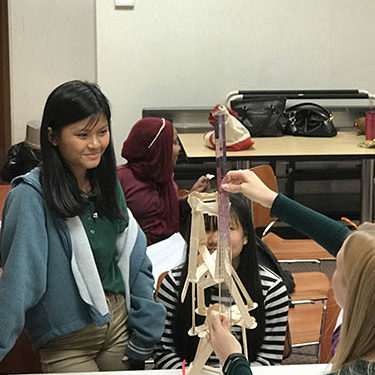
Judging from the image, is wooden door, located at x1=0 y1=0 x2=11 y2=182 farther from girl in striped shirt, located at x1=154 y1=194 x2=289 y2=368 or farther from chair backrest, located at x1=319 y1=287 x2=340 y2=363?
chair backrest, located at x1=319 y1=287 x2=340 y2=363

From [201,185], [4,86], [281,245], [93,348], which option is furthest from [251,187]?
[4,86]

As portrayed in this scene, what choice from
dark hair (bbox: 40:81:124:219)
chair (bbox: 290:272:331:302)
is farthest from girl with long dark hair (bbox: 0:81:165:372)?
chair (bbox: 290:272:331:302)

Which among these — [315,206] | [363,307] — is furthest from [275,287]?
[315,206]

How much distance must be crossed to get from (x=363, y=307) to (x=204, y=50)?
5.51 m

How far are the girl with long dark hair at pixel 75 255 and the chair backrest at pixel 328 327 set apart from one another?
1.71 feet

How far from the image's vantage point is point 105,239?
230 cm

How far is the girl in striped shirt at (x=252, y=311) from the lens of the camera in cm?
239

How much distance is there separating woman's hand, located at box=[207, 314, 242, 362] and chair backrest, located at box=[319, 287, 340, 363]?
0.73 m

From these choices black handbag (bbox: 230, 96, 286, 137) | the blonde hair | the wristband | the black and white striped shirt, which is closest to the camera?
the blonde hair

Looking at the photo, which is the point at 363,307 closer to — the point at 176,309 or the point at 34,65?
the point at 176,309

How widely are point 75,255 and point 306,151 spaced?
306 centimetres

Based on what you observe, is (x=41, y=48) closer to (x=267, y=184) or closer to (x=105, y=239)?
(x=267, y=184)

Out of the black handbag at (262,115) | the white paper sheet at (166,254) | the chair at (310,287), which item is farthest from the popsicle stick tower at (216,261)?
the black handbag at (262,115)

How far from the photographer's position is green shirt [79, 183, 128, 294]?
2271 millimetres
